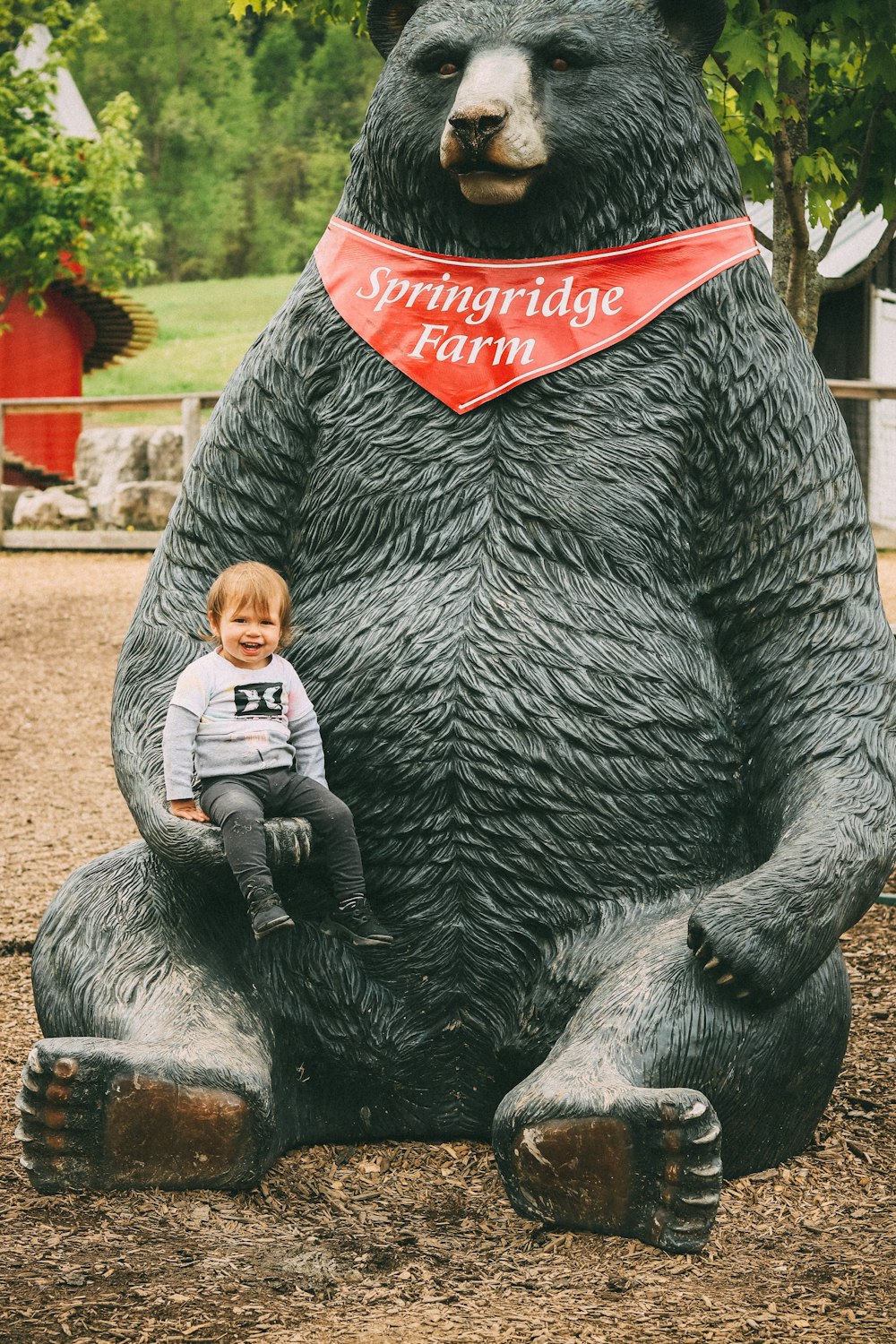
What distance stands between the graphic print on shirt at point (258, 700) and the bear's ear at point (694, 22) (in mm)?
1181

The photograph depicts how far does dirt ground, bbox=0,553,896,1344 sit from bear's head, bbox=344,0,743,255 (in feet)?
4.65

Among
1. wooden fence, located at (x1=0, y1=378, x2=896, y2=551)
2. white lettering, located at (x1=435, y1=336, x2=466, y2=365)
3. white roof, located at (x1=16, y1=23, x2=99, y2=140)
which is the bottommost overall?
wooden fence, located at (x1=0, y1=378, x2=896, y2=551)

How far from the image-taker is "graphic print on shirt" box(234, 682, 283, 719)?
2.39 metres

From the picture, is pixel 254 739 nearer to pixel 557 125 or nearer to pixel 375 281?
pixel 375 281

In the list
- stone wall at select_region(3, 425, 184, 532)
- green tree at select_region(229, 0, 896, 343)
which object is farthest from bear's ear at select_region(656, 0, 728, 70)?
→ stone wall at select_region(3, 425, 184, 532)

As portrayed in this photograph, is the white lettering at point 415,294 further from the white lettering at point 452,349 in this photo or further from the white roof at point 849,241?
the white roof at point 849,241

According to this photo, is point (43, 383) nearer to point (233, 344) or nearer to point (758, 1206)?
point (233, 344)

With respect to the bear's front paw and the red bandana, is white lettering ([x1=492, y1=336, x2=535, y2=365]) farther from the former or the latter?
the bear's front paw

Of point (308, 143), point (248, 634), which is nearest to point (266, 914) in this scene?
point (248, 634)

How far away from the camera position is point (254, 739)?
7.76 ft

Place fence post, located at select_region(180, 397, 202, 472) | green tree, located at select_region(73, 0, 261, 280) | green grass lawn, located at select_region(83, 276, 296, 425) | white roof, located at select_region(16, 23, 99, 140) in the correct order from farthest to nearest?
green tree, located at select_region(73, 0, 261, 280) < green grass lawn, located at select_region(83, 276, 296, 425) < white roof, located at select_region(16, 23, 99, 140) < fence post, located at select_region(180, 397, 202, 472)

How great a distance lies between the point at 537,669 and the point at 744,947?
1.65ft

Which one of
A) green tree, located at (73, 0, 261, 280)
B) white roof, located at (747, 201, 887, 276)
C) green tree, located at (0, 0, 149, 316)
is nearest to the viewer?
white roof, located at (747, 201, 887, 276)

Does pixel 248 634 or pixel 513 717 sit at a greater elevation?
pixel 248 634
